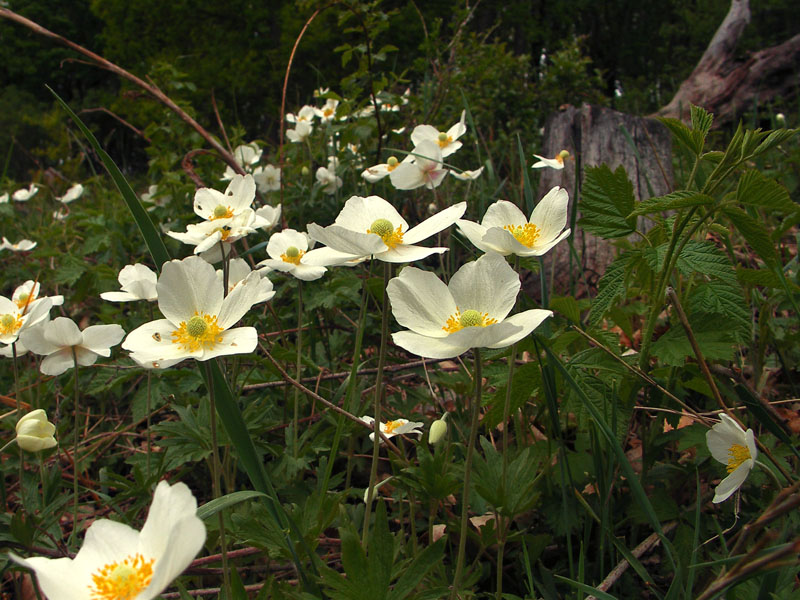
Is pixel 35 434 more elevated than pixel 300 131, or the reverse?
pixel 300 131

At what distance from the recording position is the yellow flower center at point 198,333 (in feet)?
3.59

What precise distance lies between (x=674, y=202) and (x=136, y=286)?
1.41 meters

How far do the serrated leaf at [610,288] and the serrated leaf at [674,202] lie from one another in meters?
0.15

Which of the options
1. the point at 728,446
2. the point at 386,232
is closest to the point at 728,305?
the point at 728,446

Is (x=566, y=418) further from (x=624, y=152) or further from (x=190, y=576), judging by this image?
(x=624, y=152)

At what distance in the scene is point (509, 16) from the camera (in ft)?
56.9

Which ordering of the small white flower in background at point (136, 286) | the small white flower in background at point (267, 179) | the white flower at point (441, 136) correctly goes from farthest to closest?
the small white flower in background at point (267, 179) → the white flower at point (441, 136) → the small white flower in background at point (136, 286)

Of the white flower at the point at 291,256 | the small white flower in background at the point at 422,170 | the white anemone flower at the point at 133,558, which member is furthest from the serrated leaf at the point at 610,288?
the white anemone flower at the point at 133,558

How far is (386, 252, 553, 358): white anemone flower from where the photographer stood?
1.02 meters

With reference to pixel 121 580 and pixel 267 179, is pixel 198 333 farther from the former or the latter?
pixel 267 179

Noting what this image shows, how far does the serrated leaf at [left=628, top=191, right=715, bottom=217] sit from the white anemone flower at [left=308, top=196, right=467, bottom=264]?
15.0 inches

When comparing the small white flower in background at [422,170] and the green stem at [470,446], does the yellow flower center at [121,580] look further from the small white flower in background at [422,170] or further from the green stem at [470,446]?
the small white flower in background at [422,170]

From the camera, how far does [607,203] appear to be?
1406 millimetres

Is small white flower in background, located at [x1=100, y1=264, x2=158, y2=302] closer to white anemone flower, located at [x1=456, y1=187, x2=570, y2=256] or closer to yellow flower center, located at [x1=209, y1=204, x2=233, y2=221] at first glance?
yellow flower center, located at [x1=209, y1=204, x2=233, y2=221]
